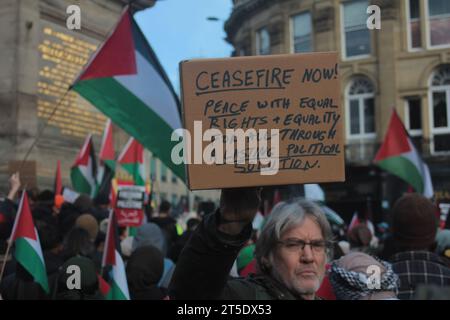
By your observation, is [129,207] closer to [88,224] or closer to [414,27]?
[88,224]

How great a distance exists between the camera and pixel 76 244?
17.9ft

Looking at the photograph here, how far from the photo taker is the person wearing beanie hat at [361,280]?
2973 millimetres

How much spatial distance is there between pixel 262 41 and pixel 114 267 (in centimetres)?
2686

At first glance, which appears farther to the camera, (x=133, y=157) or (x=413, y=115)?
(x=413, y=115)

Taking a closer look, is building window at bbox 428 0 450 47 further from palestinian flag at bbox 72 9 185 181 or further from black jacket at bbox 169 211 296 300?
black jacket at bbox 169 211 296 300

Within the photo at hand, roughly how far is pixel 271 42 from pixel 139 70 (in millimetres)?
24123

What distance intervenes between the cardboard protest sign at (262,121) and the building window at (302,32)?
27.2 metres

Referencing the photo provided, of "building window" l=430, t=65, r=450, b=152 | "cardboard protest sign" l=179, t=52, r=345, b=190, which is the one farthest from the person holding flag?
"building window" l=430, t=65, r=450, b=152

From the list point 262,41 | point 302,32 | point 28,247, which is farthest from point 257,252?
point 262,41

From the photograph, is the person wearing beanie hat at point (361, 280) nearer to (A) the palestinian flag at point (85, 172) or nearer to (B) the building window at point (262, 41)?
(A) the palestinian flag at point (85, 172)

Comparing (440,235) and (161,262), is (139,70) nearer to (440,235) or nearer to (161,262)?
(161,262)

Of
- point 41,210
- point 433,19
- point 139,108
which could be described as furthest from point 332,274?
point 433,19

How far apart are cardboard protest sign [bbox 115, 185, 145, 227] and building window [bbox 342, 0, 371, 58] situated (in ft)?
67.2

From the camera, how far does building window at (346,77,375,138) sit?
91.8ft
